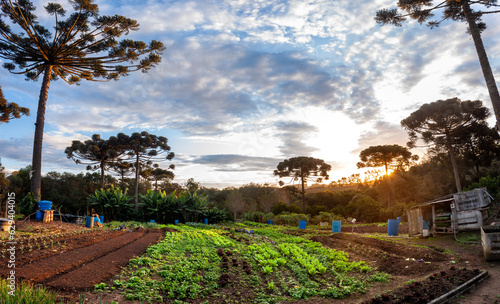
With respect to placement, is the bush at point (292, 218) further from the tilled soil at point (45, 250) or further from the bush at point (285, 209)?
the tilled soil at point (45, 250)

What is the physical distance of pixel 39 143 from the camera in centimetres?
1496

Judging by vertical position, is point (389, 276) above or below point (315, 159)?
below

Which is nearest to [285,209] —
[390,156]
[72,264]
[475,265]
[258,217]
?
[258,217]

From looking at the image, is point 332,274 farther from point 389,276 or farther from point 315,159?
point 315,159

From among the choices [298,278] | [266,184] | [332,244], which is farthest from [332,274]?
[266,184]

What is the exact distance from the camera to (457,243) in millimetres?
10758

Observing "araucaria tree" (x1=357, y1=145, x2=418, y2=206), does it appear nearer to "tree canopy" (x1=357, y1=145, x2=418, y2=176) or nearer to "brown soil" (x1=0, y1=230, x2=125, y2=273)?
"tree canopy" (x1=357, y1=145, x2=418, y2=176)

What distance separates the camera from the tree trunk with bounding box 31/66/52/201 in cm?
1433

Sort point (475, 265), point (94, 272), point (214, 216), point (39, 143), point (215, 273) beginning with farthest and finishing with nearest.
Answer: point (214, 216)
point (39, 143)
point (475, 265)
point (215, 273)
point (94, 272)

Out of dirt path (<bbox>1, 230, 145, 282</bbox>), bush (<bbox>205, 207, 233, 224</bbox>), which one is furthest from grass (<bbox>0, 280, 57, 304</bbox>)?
bush (<bbox>205, 207, 233, 224</bbox>)

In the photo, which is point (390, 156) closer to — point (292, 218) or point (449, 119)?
point (449, 119)

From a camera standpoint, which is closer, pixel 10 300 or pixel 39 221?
pixel 10 300

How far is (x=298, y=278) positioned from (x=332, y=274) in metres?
1.05

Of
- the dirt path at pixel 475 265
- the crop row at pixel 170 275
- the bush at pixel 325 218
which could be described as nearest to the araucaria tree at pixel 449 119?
the bush at pixel 325 218
